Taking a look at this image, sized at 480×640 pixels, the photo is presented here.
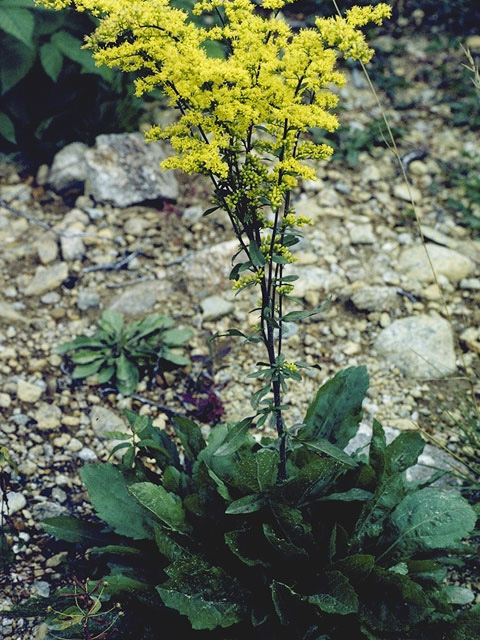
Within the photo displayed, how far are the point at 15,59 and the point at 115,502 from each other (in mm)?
2668

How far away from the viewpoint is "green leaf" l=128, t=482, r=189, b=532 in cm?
227

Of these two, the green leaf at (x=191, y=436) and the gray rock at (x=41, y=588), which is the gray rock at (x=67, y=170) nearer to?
the green leaf at (x=191, y=436)

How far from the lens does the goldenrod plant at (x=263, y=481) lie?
1.75m

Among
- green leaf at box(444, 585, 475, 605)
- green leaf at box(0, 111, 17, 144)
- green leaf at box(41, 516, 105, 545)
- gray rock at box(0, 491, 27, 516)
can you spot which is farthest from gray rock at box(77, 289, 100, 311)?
green leaf at box(444, 585, 475, 605)

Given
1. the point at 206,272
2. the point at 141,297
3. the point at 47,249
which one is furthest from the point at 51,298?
the point at 206,272

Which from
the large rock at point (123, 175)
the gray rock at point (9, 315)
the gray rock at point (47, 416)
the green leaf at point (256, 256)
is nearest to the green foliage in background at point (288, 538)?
the green leaf at point (256, 256)

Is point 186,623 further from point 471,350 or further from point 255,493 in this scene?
point 471,350

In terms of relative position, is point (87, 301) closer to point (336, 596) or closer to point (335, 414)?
point (335, 414)

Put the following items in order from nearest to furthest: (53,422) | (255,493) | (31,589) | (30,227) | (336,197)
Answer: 1. (255,493)
2. (31,589)
3. (53,422)
4. (30,227)
5. (336,197)

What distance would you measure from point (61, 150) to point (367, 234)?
192 centimetres

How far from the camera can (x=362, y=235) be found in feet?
13.5

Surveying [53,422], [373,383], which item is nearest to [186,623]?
[53,422]

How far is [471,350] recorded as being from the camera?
3.53 m

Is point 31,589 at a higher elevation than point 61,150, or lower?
lower
